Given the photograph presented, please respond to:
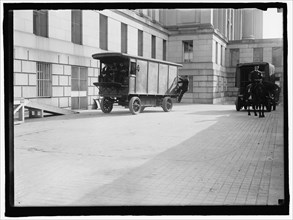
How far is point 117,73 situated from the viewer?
1797 cm

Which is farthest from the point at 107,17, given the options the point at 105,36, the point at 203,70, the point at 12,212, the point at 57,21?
the point at 12,212

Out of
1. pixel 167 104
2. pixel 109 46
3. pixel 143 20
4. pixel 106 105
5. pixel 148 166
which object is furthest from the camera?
pixel 143 20

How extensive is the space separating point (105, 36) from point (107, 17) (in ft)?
4.09

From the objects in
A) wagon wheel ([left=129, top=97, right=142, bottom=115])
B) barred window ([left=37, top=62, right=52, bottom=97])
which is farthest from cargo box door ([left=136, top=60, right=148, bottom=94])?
barred window ([left=37, top=62, right=52, bottom=97])

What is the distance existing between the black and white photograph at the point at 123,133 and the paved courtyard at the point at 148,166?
0.08 ft

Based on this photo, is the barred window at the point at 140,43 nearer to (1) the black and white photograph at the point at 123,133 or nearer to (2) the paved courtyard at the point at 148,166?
(1) the black and white photograph at the point at 123,133

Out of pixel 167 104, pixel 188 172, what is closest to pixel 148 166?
pixel 188 172

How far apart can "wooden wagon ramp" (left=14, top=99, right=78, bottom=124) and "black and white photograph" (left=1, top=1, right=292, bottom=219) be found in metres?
0.06

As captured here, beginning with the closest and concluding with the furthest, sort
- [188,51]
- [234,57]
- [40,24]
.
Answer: [40,24]
[234,57]
[188,51]

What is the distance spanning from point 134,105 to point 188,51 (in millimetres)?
16699

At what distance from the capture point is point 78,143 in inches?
360

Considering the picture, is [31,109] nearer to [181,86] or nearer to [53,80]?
[53,80]

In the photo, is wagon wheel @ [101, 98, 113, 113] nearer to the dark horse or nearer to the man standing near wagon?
the man standing near wagon

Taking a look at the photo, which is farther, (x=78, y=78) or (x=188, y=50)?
(x=188, y=50)
